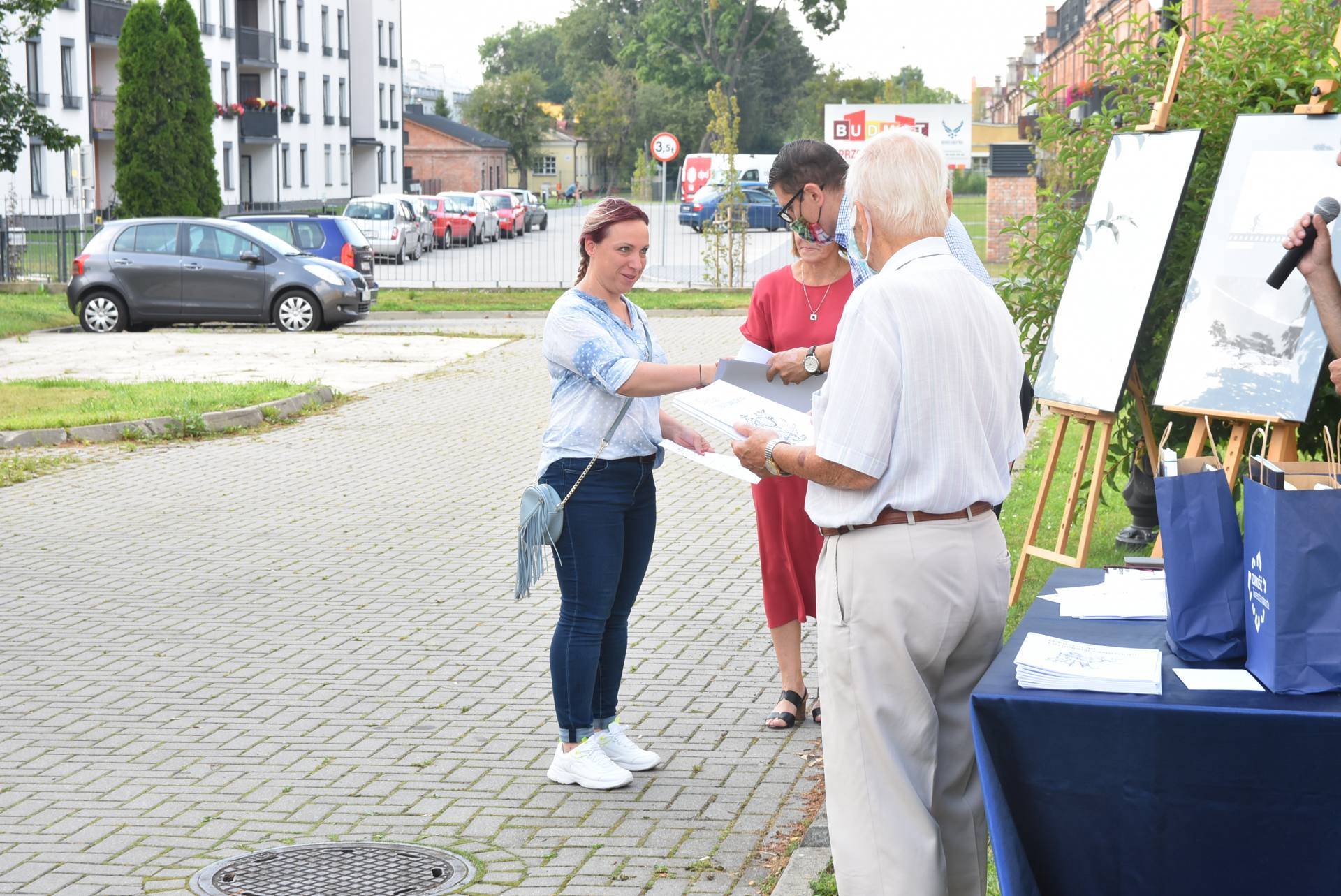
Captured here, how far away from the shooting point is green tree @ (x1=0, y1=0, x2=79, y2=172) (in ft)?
83.0

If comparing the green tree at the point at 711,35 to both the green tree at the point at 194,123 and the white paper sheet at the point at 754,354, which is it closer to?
the green tree at the point at 194,123

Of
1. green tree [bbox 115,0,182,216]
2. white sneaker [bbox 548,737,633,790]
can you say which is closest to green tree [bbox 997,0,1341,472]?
white sneaker [bbox 548,737,633,790]

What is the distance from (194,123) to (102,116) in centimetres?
1809

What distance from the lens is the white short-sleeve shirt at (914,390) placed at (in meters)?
3.34

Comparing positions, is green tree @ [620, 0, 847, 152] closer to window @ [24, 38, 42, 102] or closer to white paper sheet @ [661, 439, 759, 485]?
window @ [24, 38, 42, 102]

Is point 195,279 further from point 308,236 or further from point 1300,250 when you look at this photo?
point 1300,250

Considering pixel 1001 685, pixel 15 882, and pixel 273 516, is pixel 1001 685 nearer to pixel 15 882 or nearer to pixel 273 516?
pixel 15 882

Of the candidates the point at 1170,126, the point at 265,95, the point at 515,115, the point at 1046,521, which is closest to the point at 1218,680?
the point at 1170,126

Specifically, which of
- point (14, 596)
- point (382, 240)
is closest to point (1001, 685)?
point (14, 596)

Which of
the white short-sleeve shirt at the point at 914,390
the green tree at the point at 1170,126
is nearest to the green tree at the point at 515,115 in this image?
the green tree at the point at 1170,126

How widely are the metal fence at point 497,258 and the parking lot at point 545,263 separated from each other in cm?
4

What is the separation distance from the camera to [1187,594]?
3352 mm

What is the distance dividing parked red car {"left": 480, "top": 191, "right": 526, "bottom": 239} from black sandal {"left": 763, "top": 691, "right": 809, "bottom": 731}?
166ft

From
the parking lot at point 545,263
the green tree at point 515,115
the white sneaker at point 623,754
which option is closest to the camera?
the white sneaker at point 623,754
